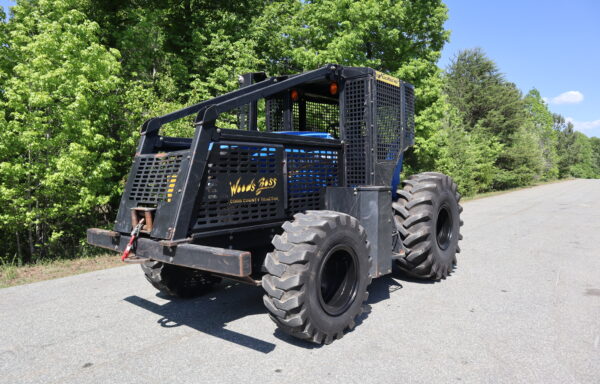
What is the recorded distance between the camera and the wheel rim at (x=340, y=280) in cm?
378

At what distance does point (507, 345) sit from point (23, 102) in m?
8.82

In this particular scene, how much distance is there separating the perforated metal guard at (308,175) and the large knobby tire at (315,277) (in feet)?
2.02

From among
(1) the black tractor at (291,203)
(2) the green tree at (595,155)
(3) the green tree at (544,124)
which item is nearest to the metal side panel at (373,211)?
(1) the black tractor at (291,203)

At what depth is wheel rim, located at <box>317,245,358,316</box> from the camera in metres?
3.78

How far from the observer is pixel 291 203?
13.9 ft

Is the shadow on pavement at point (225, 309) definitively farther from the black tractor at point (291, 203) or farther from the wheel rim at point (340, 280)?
the wheel rim at point (340, 280)

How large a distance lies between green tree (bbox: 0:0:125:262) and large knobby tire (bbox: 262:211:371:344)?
A: 229 inches

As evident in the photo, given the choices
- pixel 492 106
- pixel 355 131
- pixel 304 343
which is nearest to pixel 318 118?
pixel 355 131

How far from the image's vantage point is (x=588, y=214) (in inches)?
528

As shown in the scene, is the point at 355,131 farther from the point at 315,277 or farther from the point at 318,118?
the point at 315,277

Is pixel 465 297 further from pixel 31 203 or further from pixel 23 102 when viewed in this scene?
pixel 23 102

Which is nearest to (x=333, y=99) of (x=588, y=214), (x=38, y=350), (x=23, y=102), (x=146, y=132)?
(x=146, y=132)

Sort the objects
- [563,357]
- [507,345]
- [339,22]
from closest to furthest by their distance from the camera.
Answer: [563,357]
[507,345]
[339,22]

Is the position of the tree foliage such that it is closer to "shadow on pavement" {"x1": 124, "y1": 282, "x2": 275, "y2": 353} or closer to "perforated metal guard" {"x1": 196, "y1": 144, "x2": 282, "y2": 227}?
"shadow on pavement" {"x1": 124, "y1": 282, "x2": 275, "y2": 353}
